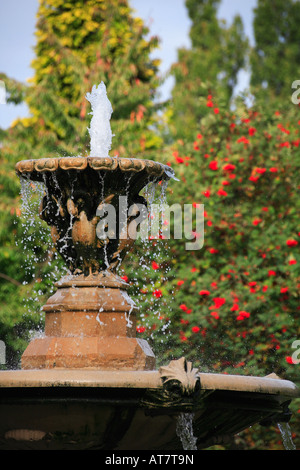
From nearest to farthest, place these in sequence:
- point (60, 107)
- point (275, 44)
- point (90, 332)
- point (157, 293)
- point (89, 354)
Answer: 1. point (89, 354)
2. point (90, 332)
3. point (157, 293)
4. point (60, 107)
5. point (275, 44)

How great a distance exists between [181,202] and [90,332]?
4.68m

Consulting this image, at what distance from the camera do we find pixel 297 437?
830 cm

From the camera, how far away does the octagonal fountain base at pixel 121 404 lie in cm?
402

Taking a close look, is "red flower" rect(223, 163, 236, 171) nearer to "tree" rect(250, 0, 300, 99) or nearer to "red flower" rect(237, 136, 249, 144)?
"red flower" rect(237, 136, 249, 144)

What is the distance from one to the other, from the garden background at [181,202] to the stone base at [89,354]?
3387 millimetres

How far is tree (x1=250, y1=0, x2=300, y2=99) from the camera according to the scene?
22.8 meters

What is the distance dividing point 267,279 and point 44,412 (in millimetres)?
4855

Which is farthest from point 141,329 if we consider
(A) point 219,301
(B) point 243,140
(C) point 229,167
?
(B) point 243,140

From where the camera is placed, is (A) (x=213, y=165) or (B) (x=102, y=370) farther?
(A) (x=213, y=165)

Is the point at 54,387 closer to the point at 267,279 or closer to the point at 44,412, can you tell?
the point at 44,412

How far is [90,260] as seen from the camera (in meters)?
5.26

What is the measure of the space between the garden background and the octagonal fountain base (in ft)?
11.5

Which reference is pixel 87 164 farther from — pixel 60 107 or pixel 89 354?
pixel 60 107

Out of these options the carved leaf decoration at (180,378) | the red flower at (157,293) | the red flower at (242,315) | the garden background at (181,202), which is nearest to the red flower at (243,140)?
the garden background at (181,202)
